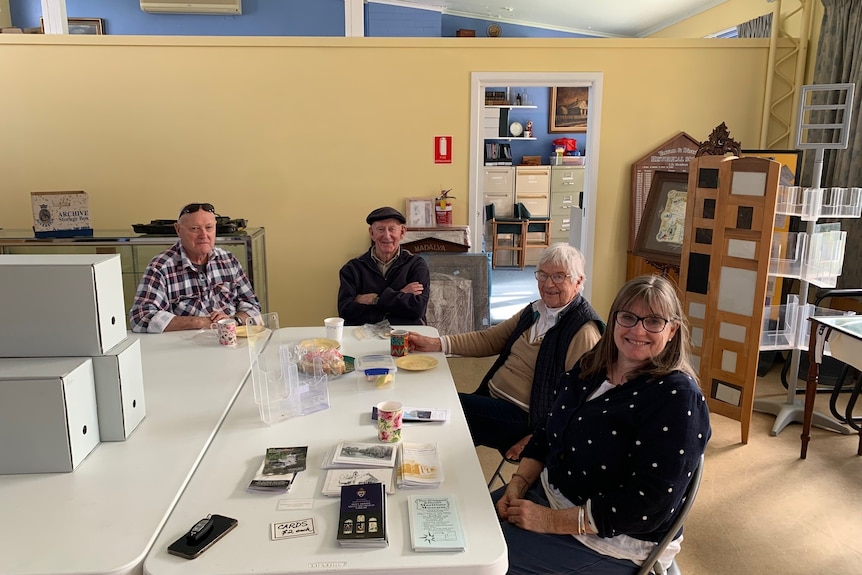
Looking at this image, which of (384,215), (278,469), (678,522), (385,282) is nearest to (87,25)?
(384,215)

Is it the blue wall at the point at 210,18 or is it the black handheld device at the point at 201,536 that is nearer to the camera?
the black handheld device at the point at 201,536

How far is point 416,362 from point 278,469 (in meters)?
0.82

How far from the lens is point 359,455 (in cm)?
150

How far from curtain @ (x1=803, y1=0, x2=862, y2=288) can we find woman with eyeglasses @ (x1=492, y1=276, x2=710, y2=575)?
122 inches

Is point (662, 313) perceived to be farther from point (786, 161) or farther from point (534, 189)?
point (534, 189)

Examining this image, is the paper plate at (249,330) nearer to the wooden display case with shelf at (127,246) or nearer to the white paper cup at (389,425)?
the white paper cup at (389,425)

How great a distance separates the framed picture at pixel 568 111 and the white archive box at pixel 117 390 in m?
7.45

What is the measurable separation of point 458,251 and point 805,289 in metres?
2.16

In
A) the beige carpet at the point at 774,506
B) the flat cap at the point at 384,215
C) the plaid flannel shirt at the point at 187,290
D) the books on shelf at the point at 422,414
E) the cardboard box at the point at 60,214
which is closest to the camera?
the books on shelf at the point at 422,414

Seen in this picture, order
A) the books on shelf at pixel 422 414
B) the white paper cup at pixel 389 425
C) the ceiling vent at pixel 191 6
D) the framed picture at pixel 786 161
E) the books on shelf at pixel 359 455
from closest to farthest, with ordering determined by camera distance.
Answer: the books on shelf at pixel 359 455 → the white paper cup at pixel 389 425 → the books on shelf at pixel 422 414 → the framed picture at pixel 786 161 → the ceiling vent at pixel 191 6

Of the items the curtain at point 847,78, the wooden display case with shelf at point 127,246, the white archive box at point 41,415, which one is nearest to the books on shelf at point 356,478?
the white archive box at point 41,415

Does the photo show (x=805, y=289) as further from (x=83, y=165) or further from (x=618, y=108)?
(x=83, y=165)

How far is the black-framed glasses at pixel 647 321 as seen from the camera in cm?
148

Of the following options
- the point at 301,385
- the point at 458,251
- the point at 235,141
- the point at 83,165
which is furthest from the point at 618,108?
the point at 83,165
